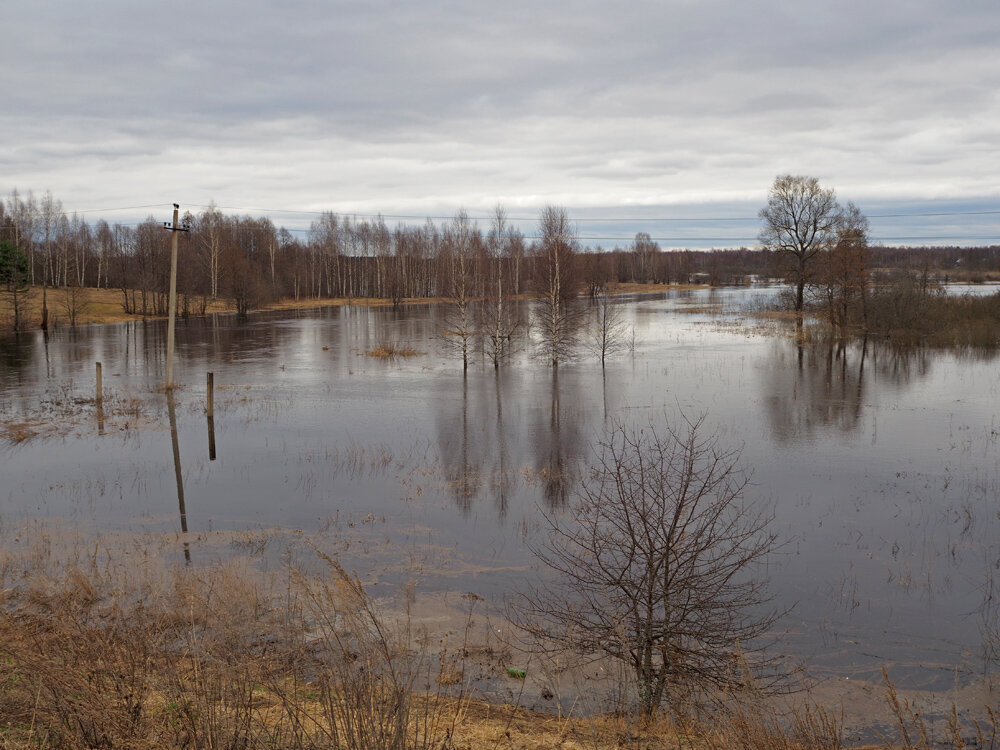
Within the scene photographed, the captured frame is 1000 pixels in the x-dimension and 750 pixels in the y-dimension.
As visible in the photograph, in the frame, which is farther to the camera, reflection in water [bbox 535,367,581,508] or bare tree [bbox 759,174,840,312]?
bare tree [bbox 759,174,840,312]

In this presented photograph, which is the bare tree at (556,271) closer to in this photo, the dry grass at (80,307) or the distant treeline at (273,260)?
the distant treeline at (273,260)

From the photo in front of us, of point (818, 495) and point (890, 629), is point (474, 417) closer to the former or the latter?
point (818, 495)

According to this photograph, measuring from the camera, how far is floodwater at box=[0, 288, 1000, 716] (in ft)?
37.4

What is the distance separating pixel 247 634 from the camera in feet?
29.7

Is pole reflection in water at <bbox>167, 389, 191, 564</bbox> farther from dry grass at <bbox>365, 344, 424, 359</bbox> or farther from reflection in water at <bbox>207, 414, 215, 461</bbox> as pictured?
dry grass at <bbox>365, 344, 424, 359</bbox>

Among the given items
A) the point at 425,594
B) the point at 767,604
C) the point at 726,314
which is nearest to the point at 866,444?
the point at 767,604

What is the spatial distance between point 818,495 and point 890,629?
18.9ft

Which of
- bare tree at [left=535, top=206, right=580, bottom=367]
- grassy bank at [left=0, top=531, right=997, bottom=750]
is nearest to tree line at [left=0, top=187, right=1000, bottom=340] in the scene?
bare tree at [left=535, top=206, right=580, bottom=367]

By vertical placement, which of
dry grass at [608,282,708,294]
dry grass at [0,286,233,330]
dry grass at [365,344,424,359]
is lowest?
dry grass at [365,344,424,359]

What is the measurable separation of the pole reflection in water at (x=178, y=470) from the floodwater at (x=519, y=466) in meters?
0.10

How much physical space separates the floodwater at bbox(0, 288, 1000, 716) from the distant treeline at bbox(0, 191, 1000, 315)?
6276mm

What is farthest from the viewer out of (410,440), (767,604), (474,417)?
(474,417)

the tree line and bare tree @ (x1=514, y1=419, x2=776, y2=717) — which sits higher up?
the tree line

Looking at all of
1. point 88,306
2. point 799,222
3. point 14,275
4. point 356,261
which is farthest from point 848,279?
point 356,261
